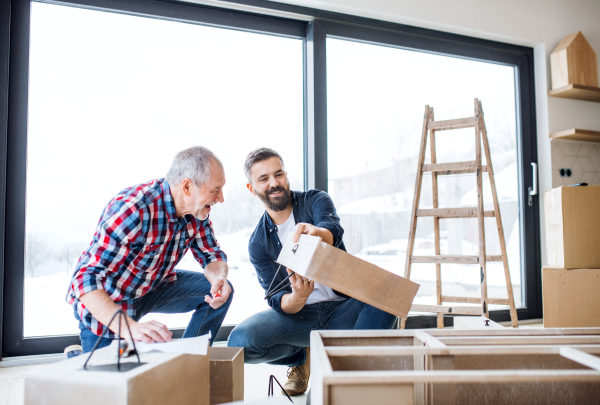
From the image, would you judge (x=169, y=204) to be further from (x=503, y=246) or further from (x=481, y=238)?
(x=503, y=246)

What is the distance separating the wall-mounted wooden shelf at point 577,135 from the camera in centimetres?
269

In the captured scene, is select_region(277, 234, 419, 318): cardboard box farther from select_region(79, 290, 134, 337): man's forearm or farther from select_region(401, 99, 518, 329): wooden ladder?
select_region(401, 99, 518, 329): wooden ladder

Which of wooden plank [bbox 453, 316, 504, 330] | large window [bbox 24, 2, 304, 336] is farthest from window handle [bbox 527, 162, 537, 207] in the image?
large window [bbox 24, 2, 304, 336]

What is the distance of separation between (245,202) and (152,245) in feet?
3.16

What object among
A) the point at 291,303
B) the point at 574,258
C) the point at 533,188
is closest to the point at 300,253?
the point at 291,303

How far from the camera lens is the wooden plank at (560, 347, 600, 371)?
688mm

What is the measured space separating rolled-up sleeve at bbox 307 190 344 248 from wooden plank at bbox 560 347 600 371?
848 mm

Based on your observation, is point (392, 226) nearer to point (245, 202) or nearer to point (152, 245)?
point (245, 202)

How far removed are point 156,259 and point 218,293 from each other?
28cm

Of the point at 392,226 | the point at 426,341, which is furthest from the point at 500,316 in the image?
the point at 426,341

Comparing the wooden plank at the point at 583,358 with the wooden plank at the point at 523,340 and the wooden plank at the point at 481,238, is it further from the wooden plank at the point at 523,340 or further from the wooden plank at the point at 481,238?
the wooden plank at the point at 481,238

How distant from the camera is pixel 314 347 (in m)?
0.84

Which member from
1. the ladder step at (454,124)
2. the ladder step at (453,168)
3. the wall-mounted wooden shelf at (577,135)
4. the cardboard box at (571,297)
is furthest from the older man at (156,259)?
the wall-mounted wooden shelf at (577,135)

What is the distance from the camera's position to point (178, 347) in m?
0.96
